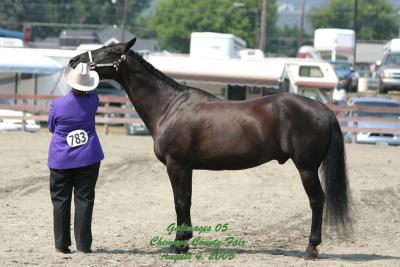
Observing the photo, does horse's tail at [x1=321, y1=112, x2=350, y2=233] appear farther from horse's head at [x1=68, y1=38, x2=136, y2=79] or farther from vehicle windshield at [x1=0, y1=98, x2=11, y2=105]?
vehicle windshield at [x1=0, y1=98, x2=11, y2=105]

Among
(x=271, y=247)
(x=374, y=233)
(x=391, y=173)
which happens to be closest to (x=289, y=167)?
(x=391, y=173)

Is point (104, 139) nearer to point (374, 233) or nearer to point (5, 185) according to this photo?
point (5, 185)

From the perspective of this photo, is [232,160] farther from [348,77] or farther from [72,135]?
[348,77]

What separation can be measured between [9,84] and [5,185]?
19365 mm

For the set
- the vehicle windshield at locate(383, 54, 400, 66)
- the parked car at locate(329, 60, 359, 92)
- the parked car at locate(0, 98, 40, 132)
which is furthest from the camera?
the parked car at locate(329, 60, 359, 92)

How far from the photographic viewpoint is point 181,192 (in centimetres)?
912

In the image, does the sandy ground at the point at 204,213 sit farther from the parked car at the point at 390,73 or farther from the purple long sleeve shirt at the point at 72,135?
the parked car at the point at 390,73

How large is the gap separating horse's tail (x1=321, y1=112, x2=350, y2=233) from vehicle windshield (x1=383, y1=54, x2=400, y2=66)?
103 ft

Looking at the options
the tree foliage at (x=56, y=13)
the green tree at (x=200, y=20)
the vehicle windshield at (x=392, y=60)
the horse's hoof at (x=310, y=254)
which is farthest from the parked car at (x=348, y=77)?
the green tree at (x=200, y=20)

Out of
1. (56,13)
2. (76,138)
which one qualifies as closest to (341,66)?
(76,138)

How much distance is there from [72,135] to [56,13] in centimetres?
9833

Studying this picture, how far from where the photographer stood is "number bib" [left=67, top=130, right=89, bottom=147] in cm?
894

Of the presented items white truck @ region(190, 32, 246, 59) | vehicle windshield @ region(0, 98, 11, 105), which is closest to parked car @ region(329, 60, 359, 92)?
white truck @ region(190, 32, 246, 59)

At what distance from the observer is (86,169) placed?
9.02 metres
